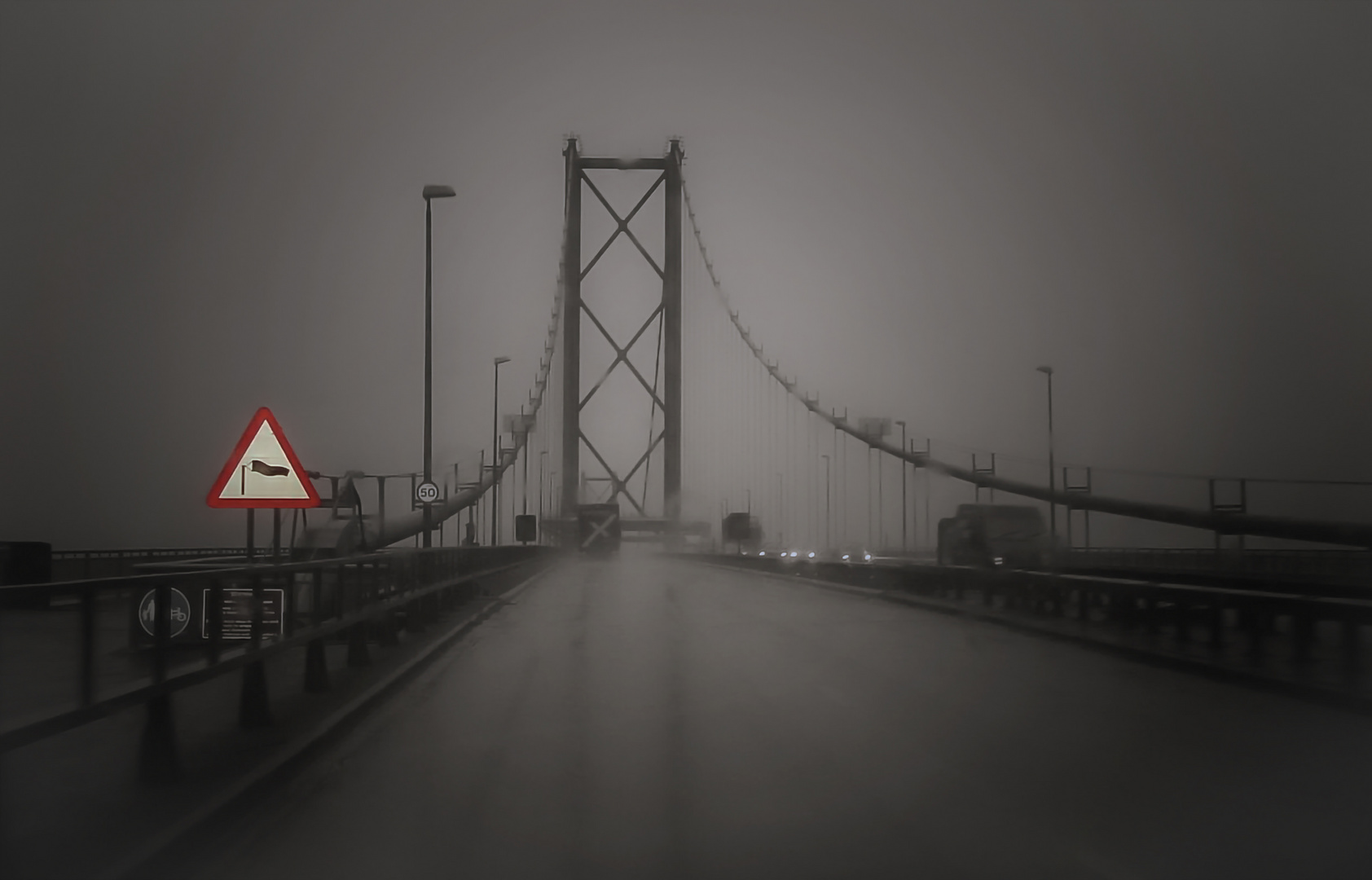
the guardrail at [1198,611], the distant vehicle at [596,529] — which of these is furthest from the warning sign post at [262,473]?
the distant vehicle at [596,529]

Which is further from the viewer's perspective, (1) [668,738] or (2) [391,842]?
(1) [668,738]

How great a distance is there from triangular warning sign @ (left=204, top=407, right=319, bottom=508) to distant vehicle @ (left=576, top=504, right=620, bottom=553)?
67728 millimetres

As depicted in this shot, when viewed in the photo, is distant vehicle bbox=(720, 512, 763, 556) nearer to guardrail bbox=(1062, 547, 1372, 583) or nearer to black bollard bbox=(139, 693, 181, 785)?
guardrail bbox=(1062, 547, 1372, 583)

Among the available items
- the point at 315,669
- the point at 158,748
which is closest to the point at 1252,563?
the point at 315,669

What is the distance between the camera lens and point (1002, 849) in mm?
5711

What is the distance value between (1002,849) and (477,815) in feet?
7.42

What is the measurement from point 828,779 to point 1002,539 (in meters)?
24.9

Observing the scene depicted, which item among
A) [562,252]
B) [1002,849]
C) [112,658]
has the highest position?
[562,252]

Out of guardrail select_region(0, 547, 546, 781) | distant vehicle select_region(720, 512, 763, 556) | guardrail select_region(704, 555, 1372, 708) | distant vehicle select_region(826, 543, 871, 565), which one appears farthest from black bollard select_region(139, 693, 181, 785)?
distant vehicle select_region(720, 512, 763, 556)

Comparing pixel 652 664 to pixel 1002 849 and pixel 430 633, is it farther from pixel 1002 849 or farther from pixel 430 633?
pixel 1002 849

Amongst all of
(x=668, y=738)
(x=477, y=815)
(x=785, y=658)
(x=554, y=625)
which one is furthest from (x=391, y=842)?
(x=554, y=625)

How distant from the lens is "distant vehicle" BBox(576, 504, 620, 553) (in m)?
78.8

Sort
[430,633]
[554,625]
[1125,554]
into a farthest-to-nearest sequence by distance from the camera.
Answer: [1125,554] < [554,625] < [430,633]

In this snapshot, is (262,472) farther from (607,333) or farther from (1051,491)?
(607,333)
